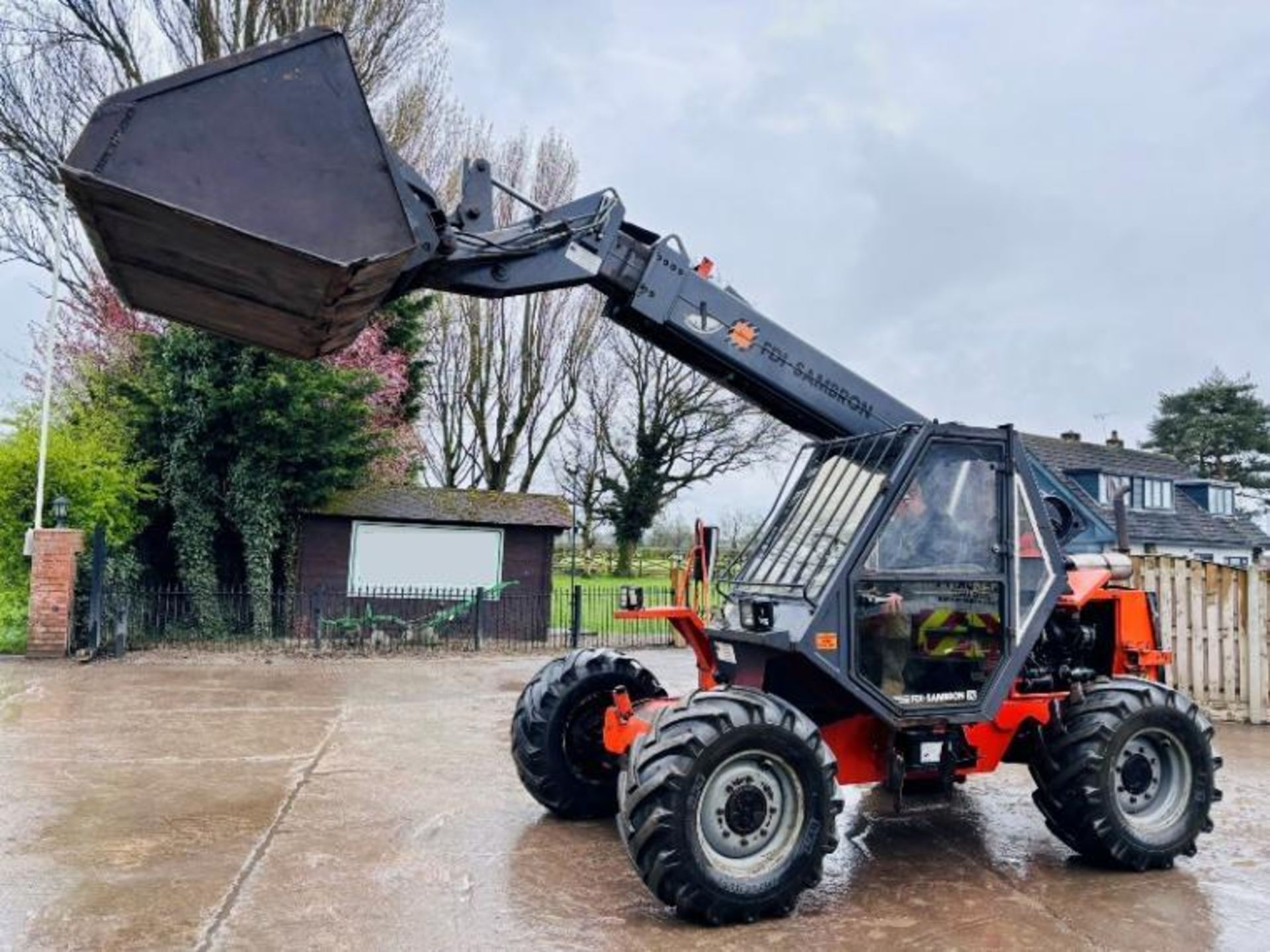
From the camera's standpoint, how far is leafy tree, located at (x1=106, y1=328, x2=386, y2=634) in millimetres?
15891

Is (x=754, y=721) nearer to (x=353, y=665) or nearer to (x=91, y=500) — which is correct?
(x=353, y=665)

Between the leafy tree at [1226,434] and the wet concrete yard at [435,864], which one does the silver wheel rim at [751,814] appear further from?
the leafy tree at [1226,434]

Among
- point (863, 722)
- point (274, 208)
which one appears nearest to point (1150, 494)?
point (863, 722)

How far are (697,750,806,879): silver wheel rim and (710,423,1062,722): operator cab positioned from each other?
570 millimetres

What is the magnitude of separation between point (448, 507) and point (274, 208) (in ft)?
48.4

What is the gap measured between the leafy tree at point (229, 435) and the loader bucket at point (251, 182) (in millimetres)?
12590

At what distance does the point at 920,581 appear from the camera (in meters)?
Result: 4.90

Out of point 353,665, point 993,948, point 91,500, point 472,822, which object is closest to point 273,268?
point 472,822

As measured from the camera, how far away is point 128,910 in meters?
4.30

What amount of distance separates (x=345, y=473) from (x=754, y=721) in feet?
46.2

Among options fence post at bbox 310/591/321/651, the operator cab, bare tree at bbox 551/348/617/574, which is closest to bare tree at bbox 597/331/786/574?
bare tree at bbox 551/348/617/574

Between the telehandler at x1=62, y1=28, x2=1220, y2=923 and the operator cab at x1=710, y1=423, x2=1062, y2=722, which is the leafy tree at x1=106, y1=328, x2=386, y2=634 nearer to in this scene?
the telehandler at x1=62, y1=28, x2=1220, y2=923

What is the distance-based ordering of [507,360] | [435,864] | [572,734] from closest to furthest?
[435,864] → [572,734] → [507,360]

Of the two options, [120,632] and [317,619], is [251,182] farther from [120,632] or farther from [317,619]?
[317,619]
